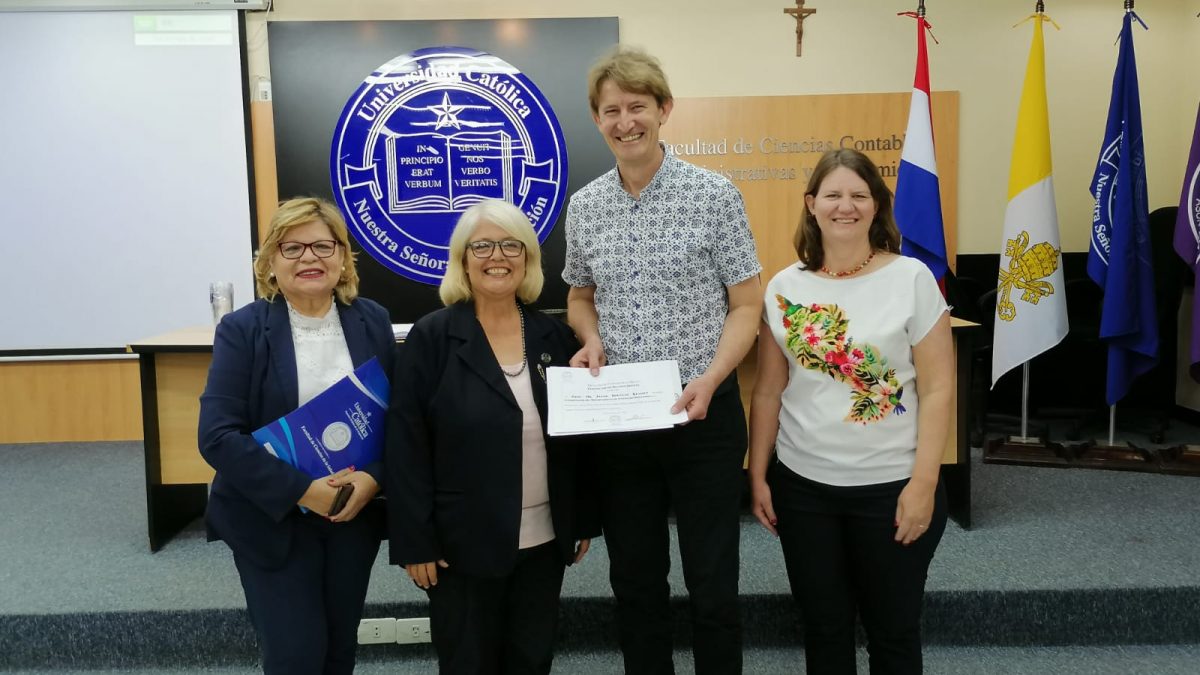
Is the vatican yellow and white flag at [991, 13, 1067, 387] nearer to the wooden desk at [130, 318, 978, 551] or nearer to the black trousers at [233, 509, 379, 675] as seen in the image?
the wooden desk at [130, 318, 978, 551]

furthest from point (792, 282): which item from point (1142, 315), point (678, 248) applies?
point (1142, 315)

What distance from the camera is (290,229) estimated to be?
4.97ft

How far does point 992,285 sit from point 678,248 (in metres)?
4.13

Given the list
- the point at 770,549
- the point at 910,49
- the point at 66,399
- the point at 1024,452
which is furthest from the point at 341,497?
the point at 910,49

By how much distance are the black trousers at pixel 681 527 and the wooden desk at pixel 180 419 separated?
4.54 feet

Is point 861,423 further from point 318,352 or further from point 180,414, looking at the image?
point 180,414

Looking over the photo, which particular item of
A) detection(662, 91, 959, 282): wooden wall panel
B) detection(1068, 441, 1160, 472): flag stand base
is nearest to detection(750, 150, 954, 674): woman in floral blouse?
detection(1068, 441, 1160, 472): flag stand base

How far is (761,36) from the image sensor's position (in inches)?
188

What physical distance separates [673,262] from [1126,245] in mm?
3286

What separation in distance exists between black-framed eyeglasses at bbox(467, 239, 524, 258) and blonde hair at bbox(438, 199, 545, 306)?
0.04 ft

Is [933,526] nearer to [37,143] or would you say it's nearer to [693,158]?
[693,158]

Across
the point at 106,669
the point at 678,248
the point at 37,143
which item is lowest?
the point at 106,669

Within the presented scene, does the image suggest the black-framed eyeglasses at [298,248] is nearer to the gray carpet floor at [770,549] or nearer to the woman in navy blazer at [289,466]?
the woman in navy blazer at [289,466]

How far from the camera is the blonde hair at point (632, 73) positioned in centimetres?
154
